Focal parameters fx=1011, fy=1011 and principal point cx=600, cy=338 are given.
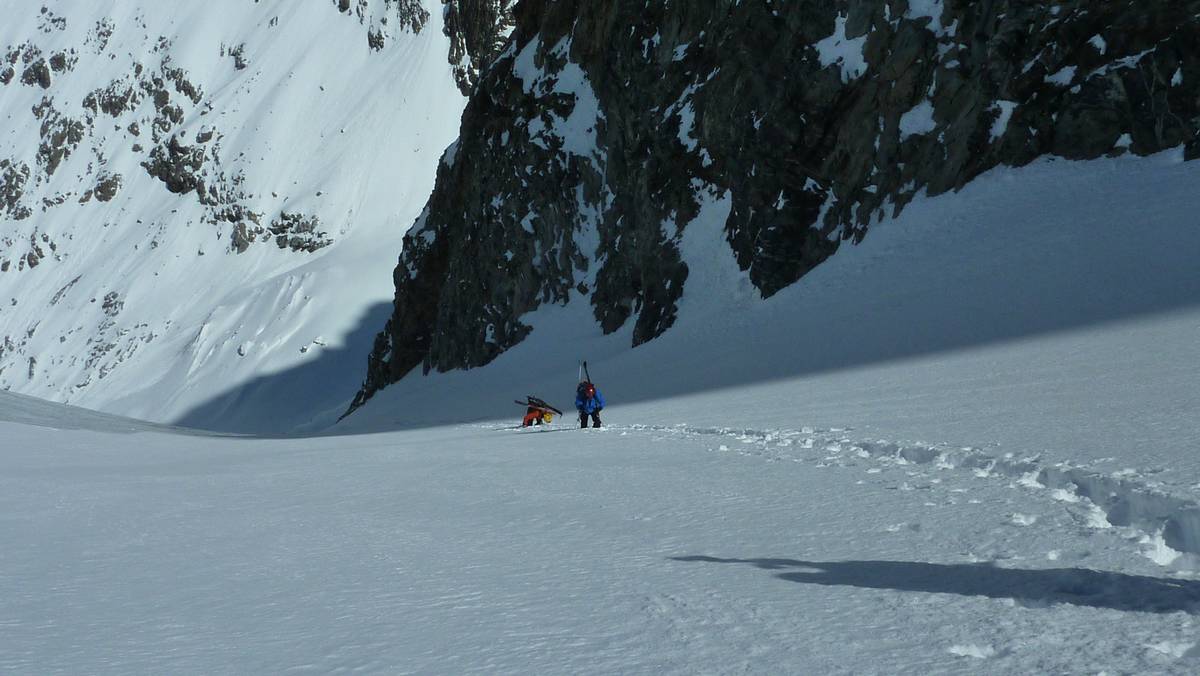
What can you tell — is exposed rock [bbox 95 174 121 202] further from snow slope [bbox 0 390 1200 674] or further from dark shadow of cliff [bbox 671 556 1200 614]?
dark shadow of cliff [bbox 671 556 1200 614]

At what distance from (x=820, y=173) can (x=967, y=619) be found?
30.2 m

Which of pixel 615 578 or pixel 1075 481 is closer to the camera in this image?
pixel 615 578

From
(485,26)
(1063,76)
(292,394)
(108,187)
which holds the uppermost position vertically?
(485,26)

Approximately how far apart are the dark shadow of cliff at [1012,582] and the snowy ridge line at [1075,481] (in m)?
0.65

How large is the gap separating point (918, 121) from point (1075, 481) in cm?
2500

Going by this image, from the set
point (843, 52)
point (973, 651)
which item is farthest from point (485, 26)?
point (973, 651)

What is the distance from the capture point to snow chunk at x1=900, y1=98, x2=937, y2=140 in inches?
1130

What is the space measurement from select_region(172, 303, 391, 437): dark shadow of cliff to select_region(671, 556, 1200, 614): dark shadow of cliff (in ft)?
261

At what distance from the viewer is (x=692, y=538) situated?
5.68 m

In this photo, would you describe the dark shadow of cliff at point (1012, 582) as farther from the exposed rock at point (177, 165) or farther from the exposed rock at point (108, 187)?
the exposed rock at point (108, 187)

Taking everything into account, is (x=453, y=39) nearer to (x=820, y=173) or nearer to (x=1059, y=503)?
(x=820, y=173)

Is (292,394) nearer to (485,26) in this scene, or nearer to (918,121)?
(485,26)

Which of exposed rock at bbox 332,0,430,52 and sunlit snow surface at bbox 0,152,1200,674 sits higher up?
exposed rock at bbox 332,0,430,52

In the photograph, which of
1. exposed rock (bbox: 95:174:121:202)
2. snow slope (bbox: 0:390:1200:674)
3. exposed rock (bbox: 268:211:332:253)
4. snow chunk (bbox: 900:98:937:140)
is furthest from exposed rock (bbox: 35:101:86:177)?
snow slope (bbox: 0:390:1200:674)
